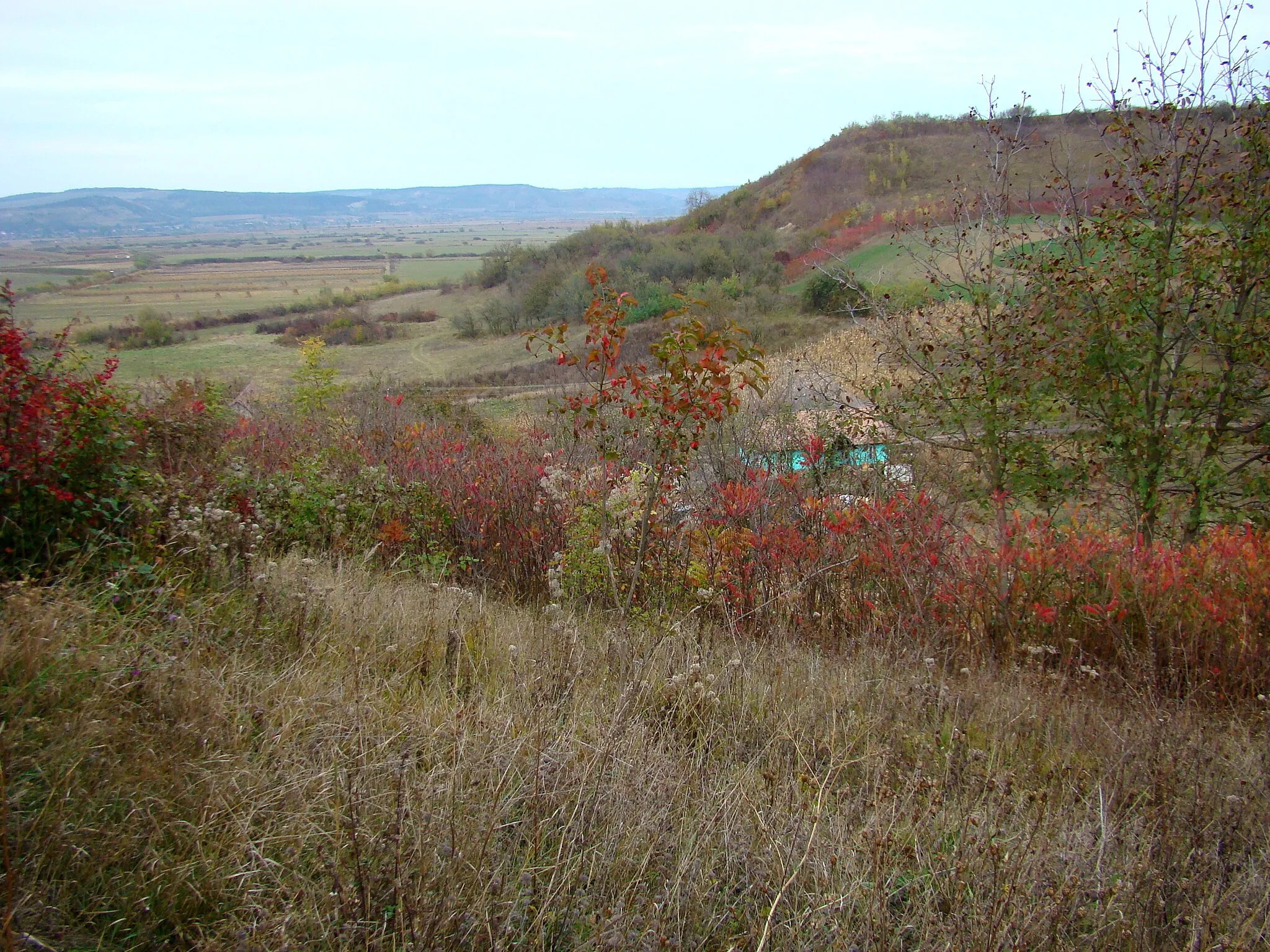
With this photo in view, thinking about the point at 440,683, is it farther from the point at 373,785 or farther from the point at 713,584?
Result: the point at 713,584

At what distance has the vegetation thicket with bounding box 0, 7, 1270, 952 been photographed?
6.72ft

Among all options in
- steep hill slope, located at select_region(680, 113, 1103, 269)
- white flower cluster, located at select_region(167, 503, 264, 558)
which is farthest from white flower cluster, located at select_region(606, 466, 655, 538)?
steep hill slope, located at select_region(680, 113, 1103, 269)

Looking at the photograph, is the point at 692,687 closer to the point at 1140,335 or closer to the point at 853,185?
the point at 1140,335

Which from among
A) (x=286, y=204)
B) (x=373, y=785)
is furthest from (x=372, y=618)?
(x=286, y=204)

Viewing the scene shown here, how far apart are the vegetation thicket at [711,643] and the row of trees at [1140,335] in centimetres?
4

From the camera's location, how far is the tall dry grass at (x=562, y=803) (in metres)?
1.94

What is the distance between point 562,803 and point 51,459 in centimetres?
335

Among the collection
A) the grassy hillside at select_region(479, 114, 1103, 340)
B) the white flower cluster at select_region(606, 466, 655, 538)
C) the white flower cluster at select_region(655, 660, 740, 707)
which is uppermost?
the grassy hillside at select_region(479, 114, 1103, 340)

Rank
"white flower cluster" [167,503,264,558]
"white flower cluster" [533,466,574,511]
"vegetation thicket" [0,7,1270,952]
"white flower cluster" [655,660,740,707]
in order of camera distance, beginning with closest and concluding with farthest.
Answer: "vegetation thicket" [0,7,1270,952], "white flower cluster" [655,660,740,707], "white flower cluster" [167,503,264,558], "white flower cluster" [533,466,574,511]

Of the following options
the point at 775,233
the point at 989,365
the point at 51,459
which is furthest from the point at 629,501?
the point at 775,233

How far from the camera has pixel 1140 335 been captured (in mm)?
6848

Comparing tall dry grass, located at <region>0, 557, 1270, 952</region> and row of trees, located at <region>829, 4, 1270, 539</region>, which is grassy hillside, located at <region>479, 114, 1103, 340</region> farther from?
tall dry grass, located at <region>0, 557, 1270, 952</region>

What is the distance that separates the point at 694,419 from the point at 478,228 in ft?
549

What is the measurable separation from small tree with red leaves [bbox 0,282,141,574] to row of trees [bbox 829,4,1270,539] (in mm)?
6073
